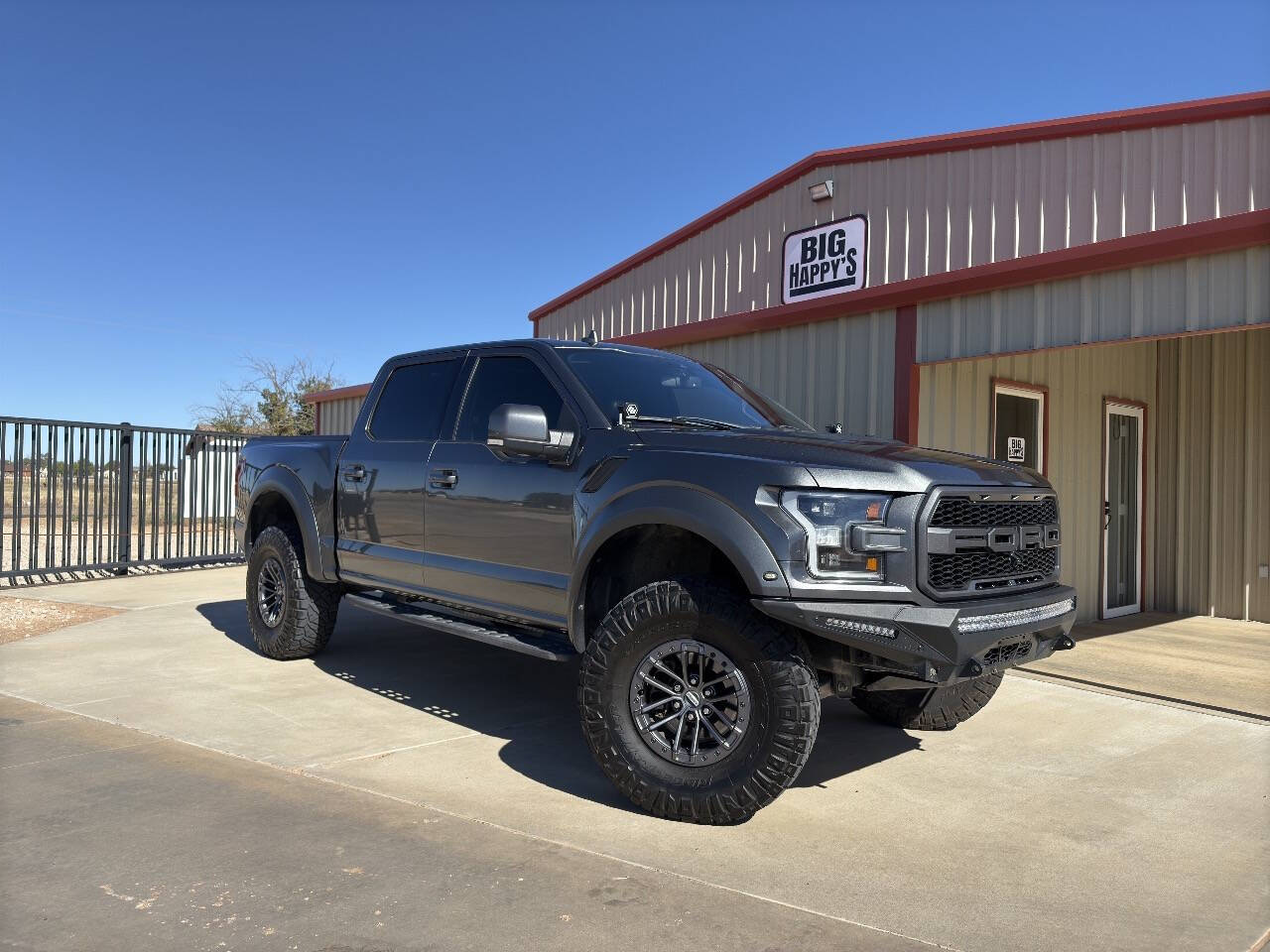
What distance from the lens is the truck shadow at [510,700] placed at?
4.62m

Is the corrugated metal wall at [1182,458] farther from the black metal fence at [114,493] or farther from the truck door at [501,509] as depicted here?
the black metal fence at [114,493]

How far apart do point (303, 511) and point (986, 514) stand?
4.43m

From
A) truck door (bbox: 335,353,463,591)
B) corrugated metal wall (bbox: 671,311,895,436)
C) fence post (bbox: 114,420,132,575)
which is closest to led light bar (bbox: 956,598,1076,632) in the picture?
truck door (bbox: 335,353,463,591)

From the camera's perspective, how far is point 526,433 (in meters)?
4.38

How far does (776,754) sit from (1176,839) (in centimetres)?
173

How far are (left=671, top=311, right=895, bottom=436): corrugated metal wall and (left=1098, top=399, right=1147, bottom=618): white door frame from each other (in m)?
3.80

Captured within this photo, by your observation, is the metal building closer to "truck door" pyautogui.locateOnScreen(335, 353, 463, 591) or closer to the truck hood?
the truck hood

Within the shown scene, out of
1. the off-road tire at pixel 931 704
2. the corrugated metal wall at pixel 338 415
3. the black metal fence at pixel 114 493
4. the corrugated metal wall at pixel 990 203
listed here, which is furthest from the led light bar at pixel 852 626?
the corrugated metal wall at pixel 338 415

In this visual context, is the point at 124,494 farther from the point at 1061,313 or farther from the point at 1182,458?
the point at 1182,458

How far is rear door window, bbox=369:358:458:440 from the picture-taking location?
5.65m

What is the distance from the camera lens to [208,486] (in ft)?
44.6

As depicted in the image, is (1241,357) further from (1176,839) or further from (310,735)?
(310,735)

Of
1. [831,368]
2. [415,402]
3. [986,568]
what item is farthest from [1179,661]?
[415,402]

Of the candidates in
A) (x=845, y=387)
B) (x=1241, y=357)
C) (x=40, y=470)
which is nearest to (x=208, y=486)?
(x=40, y=470)
